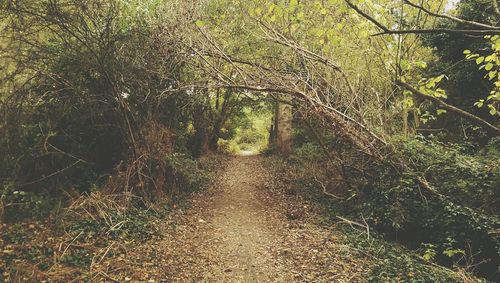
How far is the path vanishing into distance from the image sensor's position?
613 centimetres

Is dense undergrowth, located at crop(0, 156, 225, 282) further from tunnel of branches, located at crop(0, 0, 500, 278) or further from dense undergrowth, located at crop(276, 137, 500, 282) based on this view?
dense undergrowth, located at crop(276, 137, 500, 282)

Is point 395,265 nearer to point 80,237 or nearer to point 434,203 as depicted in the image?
point 434,203

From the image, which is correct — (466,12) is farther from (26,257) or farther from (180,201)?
(26,257)

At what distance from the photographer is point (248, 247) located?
7.48m

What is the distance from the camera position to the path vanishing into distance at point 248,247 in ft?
20.1

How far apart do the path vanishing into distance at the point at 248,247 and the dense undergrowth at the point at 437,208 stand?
87 cm

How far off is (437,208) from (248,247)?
13.6 ft

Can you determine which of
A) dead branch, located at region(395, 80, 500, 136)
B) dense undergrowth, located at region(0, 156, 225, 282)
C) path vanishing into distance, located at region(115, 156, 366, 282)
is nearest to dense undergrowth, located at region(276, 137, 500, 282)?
path vanishing into distance, located at region(115, 156, 366, 282)

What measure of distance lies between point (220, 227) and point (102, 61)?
15.3ft

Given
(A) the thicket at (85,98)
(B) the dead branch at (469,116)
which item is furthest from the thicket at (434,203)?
(A) the thicket at (85,98)

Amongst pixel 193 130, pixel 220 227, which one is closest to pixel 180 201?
pixel 220 227

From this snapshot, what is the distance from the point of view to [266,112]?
22.1 metres

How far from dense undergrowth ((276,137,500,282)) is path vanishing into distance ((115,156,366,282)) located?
2.84 ft

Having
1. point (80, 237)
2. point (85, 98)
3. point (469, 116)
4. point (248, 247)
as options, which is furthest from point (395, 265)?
point (85, 98)
